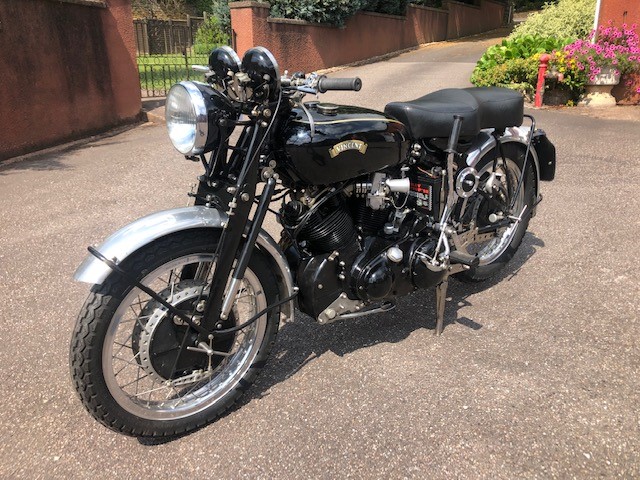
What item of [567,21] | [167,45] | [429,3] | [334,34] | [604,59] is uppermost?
[429,3]

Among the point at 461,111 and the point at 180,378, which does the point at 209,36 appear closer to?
the point at 461,111

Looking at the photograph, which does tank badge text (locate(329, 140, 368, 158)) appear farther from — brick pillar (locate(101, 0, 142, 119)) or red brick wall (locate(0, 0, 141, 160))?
brick pillar (locate(101, 0, 142, 119))

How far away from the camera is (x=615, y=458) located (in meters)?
2.40

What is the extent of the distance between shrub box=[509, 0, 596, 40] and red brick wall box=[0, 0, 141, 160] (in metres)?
9.12

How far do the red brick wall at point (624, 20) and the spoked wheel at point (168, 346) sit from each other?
999cm

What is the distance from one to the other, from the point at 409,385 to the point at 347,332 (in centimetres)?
60

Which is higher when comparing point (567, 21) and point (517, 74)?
point (567, 21)

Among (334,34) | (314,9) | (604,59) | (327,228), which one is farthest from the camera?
(334,34)

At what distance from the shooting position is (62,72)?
857cm

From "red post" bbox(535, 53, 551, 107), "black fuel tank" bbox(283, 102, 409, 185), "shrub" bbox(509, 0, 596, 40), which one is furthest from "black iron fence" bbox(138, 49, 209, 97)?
"black fuel tank" bbox(283, 102, 409, 185)

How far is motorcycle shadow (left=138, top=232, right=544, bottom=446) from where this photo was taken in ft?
9.91

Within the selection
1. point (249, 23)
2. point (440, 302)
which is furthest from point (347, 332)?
point (249, 23)

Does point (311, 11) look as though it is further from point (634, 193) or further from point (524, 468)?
point (524, 468)

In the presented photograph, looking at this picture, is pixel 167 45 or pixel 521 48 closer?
pixel 521 48
